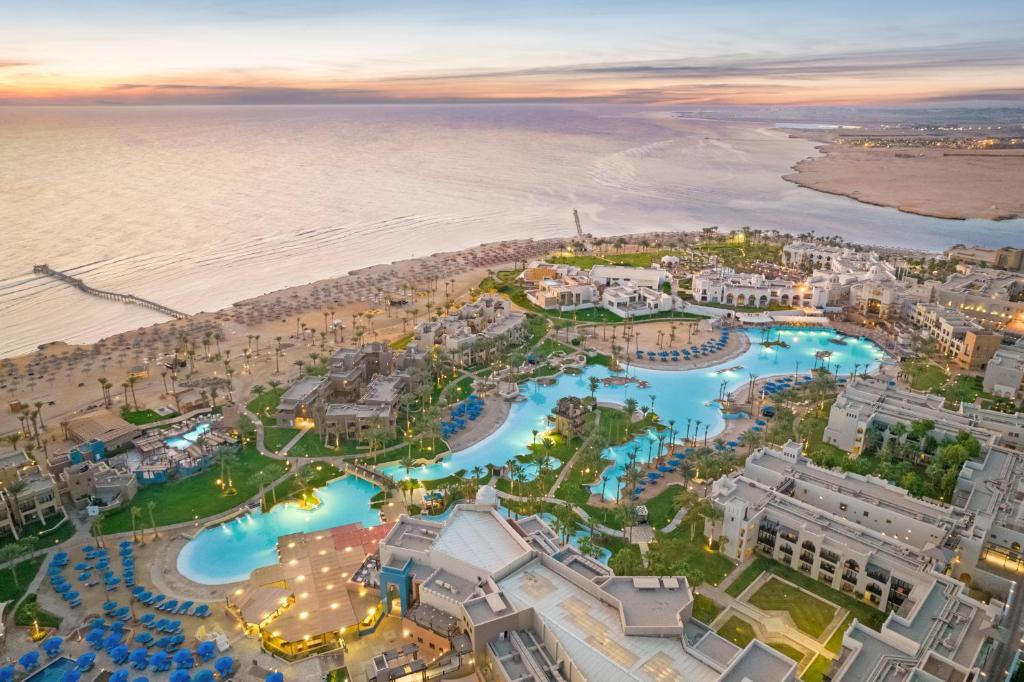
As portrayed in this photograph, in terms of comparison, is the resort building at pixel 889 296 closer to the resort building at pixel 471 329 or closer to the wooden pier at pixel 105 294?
the resort building at pixel 471 329

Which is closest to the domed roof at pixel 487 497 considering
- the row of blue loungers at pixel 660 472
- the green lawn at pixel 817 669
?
the row of blue loungers at pixel 660 472

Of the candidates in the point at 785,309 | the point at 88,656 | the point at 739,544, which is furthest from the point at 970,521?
the point at 785,309

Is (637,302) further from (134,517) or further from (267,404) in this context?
(134,517)

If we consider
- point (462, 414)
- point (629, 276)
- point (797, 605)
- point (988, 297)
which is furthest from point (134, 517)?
point (988, 297)

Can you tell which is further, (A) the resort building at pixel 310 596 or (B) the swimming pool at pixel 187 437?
(B) the swimming pool at pixel 187 437

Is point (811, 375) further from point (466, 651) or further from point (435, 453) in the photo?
point (466, 651)

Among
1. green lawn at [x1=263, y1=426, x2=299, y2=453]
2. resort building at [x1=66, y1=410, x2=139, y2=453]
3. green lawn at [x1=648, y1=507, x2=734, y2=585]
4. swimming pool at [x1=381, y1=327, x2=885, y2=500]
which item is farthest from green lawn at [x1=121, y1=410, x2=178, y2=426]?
green lawn at [x1=648, y1=507, x2=734, y2=585]

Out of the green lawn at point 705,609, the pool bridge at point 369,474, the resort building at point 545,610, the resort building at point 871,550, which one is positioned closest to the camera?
the resort building at point 545,610

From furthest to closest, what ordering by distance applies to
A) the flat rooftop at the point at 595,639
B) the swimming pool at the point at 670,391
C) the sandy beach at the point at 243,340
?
the sandy beach at the point at 243,340, the swimming pool at the point at 670,391, the flat rooftop at the point at 595,639
